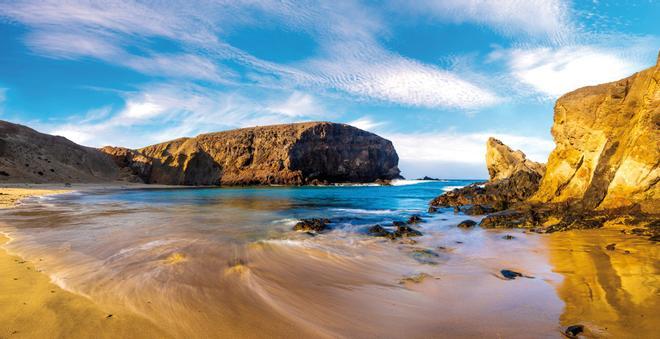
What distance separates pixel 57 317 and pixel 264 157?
81.9 m

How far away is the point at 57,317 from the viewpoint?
10.5 ft

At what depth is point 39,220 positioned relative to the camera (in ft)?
36.5

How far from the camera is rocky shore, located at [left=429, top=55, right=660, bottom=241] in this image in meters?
9.98

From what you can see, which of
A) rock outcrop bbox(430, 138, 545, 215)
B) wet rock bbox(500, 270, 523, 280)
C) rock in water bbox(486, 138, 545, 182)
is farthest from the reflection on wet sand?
rock in water bbox(486, 138, 545, 182)

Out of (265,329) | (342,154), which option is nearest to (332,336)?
(265,329)

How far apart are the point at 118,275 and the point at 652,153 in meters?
14.9

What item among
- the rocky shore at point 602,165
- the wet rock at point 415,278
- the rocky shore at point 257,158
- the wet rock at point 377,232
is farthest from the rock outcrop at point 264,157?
the wet rock at point 415,278

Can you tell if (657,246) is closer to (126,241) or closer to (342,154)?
(126,241)

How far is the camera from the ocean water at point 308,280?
11.2 ft

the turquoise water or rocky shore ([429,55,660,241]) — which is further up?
rocky shore ([429,55,660,241])

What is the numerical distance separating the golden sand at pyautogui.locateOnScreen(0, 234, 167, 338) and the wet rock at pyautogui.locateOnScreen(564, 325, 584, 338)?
4126 mm

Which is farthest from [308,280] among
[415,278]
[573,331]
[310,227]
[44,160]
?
[44,160]

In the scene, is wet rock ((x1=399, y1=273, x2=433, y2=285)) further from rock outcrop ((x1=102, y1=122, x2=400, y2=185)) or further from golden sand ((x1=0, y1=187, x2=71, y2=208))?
rock outcrop ((x1=102, y1=122, x2=400, y2=185))

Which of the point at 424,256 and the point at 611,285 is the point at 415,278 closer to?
the point at 424,256
